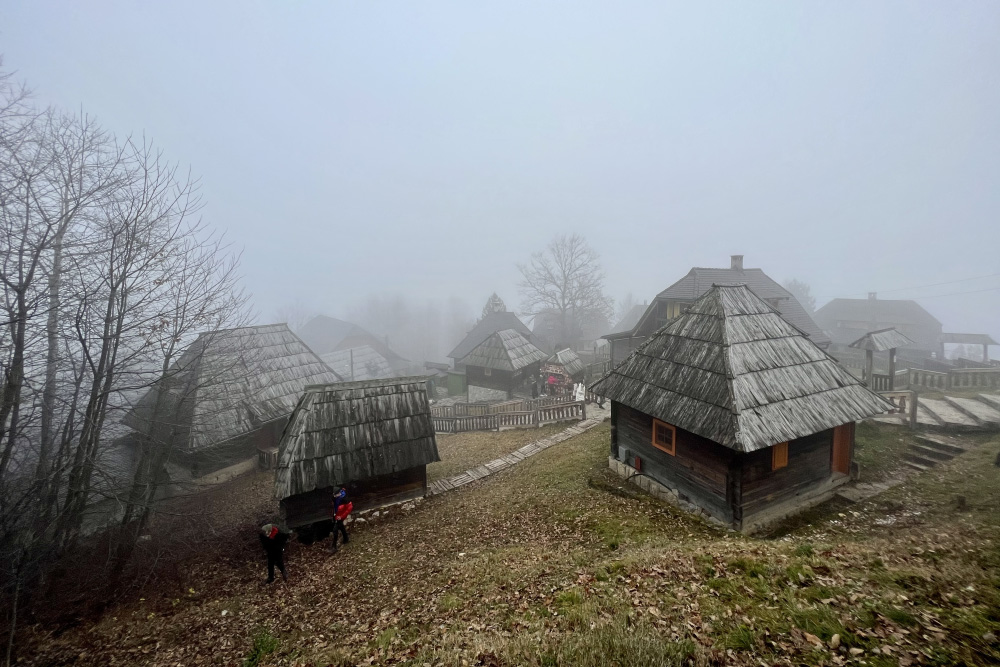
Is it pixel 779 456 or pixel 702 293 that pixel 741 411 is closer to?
pixel 779 456

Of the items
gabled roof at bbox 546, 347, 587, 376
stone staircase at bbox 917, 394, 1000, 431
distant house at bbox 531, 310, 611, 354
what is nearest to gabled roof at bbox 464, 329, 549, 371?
gabled roof at bbox 546, 347, 587, 376

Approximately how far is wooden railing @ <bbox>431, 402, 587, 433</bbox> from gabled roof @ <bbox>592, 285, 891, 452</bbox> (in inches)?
341

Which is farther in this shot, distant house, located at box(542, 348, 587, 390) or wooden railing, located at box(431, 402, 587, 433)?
distant house, located at box(542, 348, 587, 390)

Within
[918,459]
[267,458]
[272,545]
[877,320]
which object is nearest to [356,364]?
[267,458]

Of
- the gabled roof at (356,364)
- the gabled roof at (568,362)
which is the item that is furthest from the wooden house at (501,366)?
the gabled roof at (356,364)

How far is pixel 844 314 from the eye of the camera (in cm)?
6381

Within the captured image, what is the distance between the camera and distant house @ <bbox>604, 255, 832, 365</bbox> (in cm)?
3029

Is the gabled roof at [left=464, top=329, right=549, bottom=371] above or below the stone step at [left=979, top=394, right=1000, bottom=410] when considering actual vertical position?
above

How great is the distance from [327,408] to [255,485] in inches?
300

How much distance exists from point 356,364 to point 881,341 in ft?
132

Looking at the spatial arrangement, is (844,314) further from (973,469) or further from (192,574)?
(192,574)

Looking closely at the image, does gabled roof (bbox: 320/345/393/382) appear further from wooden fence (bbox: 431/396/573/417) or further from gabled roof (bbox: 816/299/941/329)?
gabled roof (bbox: 816/299/941/329)

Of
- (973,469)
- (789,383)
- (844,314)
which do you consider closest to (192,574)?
(789,383)

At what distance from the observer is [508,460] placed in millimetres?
17172
